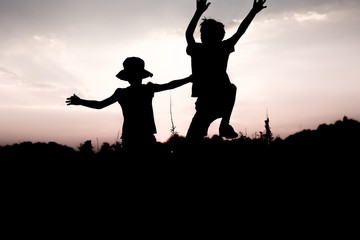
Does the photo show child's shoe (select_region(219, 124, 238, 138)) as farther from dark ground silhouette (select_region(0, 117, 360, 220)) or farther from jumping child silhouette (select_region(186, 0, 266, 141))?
dark ground silhouette (select_region(0, 117, 360, 220))

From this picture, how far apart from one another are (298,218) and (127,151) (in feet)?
9.09

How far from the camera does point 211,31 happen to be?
15.6ft

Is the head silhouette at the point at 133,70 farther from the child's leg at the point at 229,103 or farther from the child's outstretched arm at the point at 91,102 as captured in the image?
the child's leg at the point at 229,103

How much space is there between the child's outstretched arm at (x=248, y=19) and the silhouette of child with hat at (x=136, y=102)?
151 cm

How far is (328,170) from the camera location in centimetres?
382

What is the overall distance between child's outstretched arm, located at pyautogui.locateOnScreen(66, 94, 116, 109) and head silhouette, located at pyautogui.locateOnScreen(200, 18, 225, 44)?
190 cm

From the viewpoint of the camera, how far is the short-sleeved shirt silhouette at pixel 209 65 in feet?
15.5

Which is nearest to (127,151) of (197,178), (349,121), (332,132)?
(197,178)

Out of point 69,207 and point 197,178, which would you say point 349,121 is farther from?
point 69,207

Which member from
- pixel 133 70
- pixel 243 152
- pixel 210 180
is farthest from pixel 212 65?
pixel 210 180

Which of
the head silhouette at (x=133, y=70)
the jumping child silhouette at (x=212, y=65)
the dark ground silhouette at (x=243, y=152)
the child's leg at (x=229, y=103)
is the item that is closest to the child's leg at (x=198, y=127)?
the jumping child silhouette at (x=212, y=65)

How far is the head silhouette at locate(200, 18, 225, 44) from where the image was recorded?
4758 millimetres

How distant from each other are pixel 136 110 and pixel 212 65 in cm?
153

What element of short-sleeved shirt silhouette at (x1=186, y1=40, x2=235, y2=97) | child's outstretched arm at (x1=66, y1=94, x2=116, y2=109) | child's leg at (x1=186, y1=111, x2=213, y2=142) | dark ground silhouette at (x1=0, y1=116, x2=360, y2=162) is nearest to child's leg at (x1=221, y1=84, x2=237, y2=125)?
short-sleeved shirt silhouette at (x1=186, y1=40, x2=235, y2=97)
